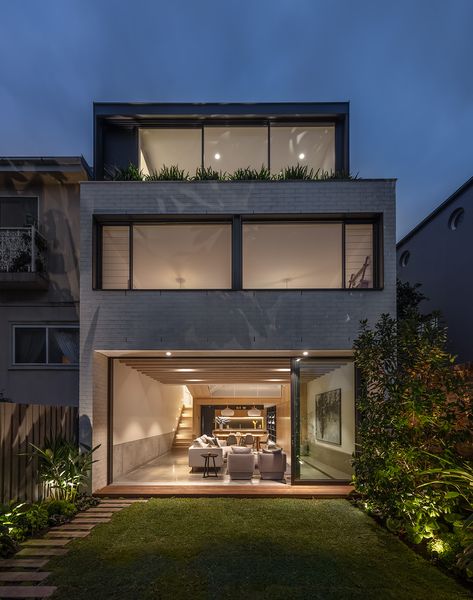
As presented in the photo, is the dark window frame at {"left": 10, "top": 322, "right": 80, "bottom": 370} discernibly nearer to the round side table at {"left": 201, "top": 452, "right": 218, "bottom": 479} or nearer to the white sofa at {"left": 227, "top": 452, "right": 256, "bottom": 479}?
the round side table at {"left": 201, "top": 452, "right": 218, "bottom": 479}

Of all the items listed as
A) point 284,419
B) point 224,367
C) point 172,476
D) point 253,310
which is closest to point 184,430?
point 284,419

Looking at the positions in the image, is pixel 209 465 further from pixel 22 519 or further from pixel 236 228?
pixel 236 228

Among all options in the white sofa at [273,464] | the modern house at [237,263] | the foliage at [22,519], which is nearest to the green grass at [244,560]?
the foliage at [22,519]

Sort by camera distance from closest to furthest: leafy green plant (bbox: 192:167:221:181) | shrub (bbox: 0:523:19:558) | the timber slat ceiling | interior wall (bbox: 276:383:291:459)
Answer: shrub (bbox: 0:523:19:558) → leafy green plant (bbox: 192:167:221:181) → the timber slat ceiling → interior wall (bbox: 276:383:291:459)

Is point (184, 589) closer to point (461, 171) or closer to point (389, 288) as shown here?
point (389, 288)

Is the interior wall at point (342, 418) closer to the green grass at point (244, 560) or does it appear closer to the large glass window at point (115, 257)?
the green grass at point (244, 560)

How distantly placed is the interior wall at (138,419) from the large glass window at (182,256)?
2.35 m

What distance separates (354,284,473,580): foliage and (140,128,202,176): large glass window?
5.90 m

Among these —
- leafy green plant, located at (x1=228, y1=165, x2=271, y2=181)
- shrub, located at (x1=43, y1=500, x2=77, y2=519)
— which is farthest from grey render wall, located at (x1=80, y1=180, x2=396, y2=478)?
shrub, located at (x1=43, y1=500, x2=77, y2=519)

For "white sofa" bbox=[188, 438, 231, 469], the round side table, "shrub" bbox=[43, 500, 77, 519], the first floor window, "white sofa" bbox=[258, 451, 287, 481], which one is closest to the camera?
"shrub" bbox=[43, 500, 77, 519]

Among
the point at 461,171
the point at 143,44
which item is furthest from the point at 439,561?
the point at 461,171

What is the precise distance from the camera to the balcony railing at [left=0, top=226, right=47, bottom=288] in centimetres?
1072

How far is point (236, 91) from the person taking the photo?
112750 mm

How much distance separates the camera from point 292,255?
9742 mm
